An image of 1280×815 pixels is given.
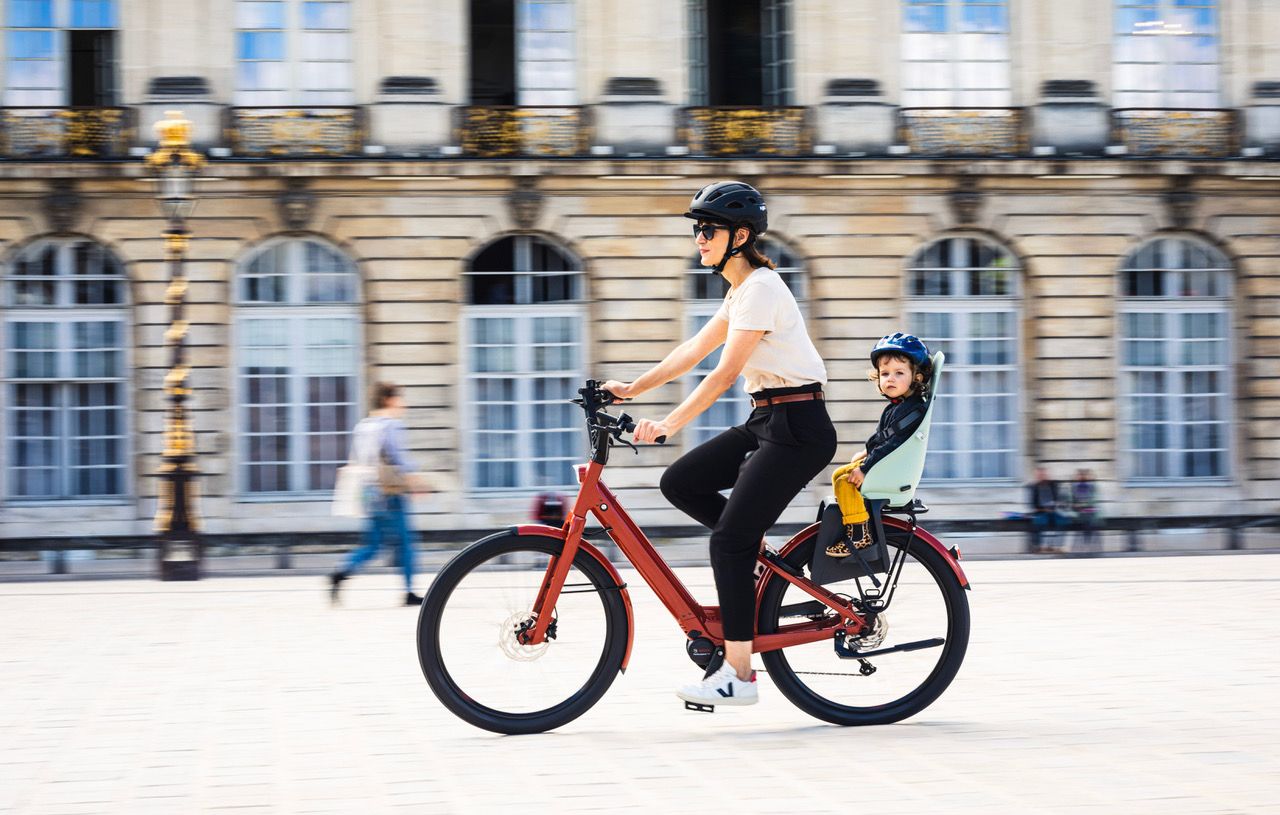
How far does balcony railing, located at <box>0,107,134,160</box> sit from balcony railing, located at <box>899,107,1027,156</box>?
9511 millimetres

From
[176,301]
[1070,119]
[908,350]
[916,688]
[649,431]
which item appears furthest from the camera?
[1070,119]

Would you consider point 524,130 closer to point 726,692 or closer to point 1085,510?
point 1085,510

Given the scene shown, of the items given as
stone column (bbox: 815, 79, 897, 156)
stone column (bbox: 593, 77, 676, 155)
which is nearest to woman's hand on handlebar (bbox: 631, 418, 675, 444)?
stone column (bbox: 593, 77, 676, 155)

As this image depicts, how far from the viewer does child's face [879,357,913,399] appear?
5846 millimetres

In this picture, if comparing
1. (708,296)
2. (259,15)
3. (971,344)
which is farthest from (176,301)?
(971,344)

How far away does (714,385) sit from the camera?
18.0 ft

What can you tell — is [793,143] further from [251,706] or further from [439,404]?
[251,706]

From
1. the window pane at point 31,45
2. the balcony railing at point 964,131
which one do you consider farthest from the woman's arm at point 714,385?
the window pane at point 31,45

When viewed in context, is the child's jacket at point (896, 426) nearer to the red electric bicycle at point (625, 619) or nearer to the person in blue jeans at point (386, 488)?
the red electric bicycle at point (625, 619)

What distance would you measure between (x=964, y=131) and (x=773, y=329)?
1561 cm

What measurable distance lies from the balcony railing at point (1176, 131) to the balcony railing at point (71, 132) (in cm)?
1227

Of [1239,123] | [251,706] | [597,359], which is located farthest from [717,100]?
[251,706]

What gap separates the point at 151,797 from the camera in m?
4.88

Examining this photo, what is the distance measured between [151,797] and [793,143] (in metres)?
16.2
